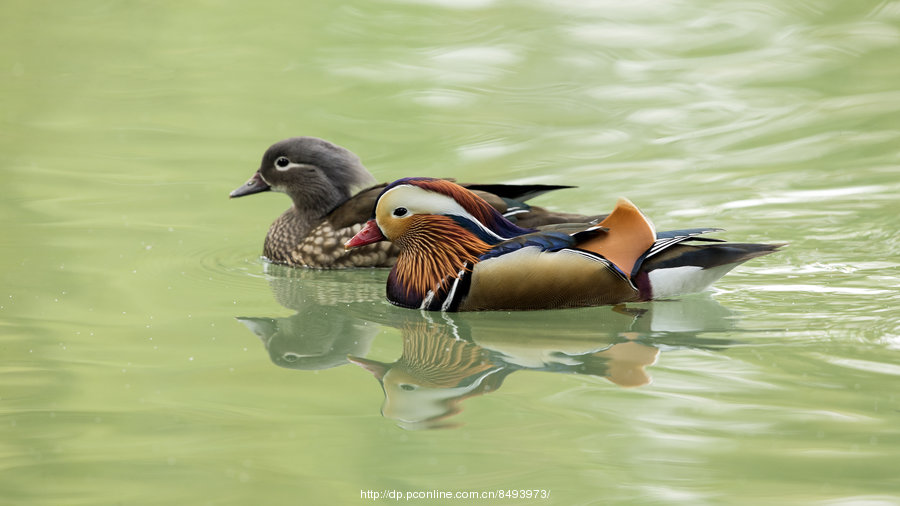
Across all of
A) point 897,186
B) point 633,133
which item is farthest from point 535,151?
point 897,186

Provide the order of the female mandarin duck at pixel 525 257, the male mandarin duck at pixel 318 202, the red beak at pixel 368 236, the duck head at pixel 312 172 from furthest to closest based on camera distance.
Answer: the duck head at pixel 312 172 < the male mandarin duck at pixel 318 202 < the red beak at pixel 368 236 < the female mandarin duck at pixel 525 257

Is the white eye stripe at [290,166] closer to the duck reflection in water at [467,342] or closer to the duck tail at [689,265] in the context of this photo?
the duck reflection in water at [467,342]

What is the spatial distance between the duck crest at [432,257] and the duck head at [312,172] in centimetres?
146

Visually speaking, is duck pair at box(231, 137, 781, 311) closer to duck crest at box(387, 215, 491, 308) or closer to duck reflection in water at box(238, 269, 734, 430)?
duck crest at box(387, 215, 491, 308)

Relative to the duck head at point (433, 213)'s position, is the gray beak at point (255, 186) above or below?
below

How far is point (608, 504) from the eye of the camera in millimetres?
3750

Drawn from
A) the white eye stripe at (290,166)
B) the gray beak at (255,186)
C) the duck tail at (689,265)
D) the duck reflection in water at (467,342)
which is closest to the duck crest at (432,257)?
the duck reflection in water at (467,342)

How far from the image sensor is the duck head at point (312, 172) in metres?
7.62

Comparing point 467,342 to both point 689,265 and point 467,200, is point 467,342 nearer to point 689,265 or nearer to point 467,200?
point 467,200

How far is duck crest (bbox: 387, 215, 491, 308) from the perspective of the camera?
6082mm

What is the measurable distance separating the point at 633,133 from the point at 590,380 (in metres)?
5.37

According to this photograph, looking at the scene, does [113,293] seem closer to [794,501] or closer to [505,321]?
[505,321]

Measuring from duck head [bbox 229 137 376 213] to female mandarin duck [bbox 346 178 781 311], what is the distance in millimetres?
1433

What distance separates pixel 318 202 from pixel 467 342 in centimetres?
241
